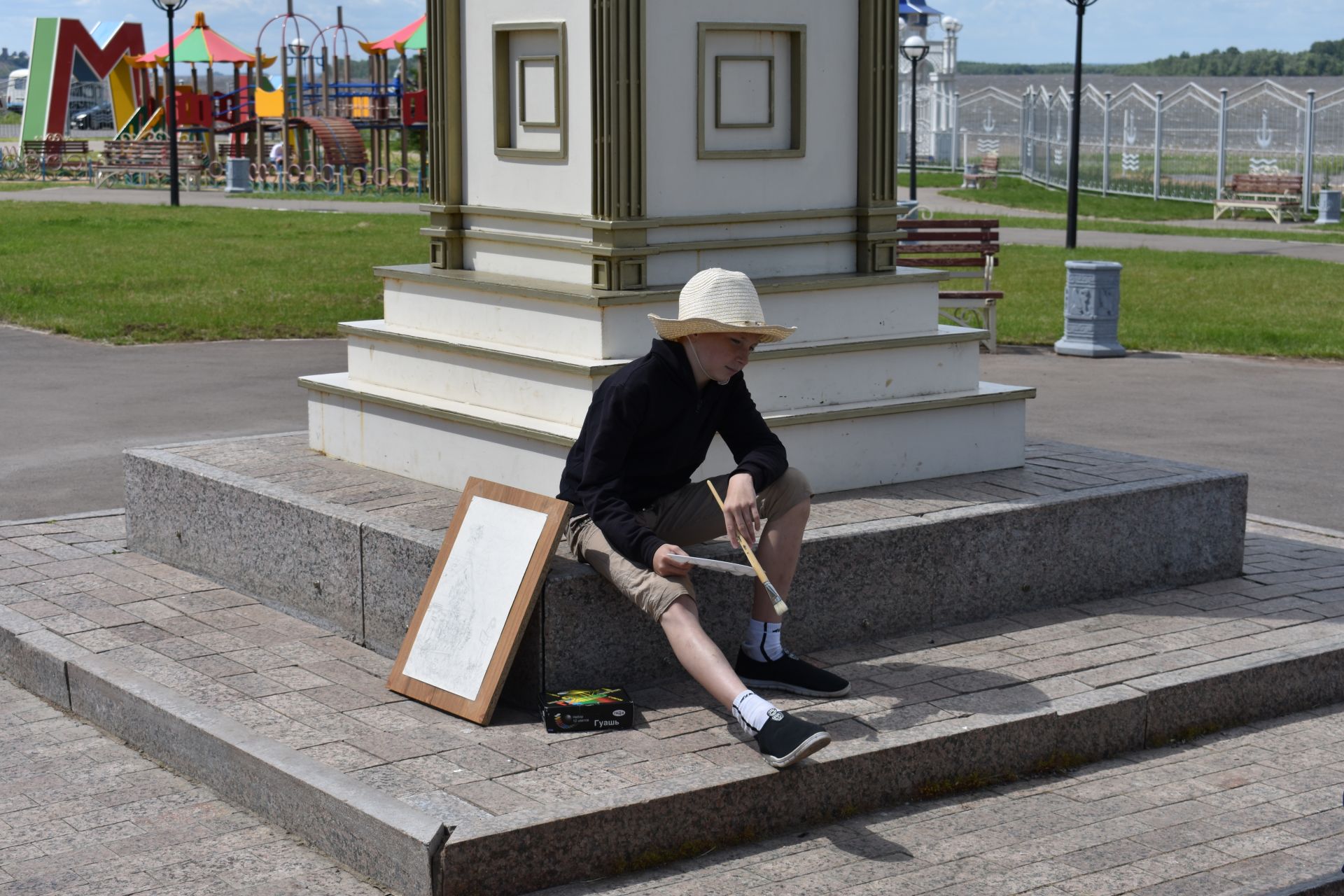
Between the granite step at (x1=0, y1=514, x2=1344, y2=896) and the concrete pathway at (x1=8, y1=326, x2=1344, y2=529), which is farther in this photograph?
the concrete pathway at (x1=8, y1=326, x2=1344, y2=529)

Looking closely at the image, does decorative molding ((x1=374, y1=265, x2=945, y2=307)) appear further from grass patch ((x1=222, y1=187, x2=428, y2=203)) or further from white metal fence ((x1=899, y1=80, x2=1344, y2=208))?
grass patch ((x1=222, y1=187, x2=428, y2=203))

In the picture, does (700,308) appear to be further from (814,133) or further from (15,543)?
(15,543)

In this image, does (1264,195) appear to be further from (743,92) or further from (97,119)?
(97,119)

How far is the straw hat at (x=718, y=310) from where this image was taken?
4.93 meters

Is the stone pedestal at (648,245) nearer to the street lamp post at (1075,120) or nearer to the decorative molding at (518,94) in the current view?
the decorative molding at (518,94)

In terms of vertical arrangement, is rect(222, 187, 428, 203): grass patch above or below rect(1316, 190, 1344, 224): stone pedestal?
above

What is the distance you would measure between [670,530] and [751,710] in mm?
944

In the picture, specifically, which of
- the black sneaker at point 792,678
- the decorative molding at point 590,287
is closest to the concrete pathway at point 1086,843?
the black sneaker at point 792,678

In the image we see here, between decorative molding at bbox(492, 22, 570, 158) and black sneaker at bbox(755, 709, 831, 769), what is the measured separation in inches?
110

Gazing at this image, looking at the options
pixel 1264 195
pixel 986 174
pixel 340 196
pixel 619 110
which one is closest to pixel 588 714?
pixel 619 110

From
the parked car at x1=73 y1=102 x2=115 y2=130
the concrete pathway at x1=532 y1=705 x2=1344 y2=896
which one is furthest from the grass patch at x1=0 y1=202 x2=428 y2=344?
the parked car at x1=73 y1=102 x2=115 y2=130

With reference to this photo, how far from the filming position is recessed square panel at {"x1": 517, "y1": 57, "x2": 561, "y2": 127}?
6387 millimetres

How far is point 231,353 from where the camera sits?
13375 millimetres

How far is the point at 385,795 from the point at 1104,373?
9660mm
